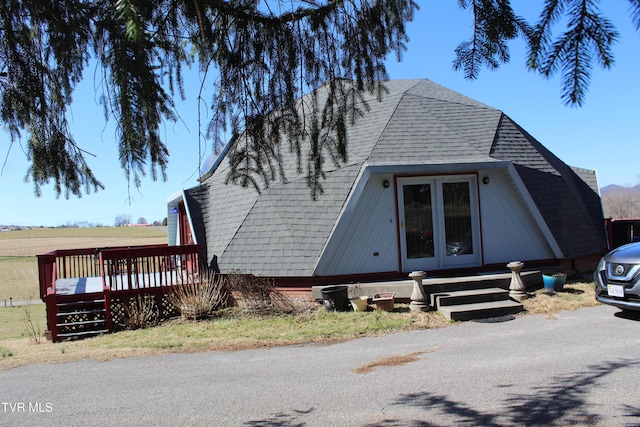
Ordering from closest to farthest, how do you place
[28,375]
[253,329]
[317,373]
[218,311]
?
[317,373], [28,375], [253,329], [218,311]

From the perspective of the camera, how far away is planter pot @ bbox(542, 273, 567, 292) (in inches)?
410

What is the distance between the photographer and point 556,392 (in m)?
5.12

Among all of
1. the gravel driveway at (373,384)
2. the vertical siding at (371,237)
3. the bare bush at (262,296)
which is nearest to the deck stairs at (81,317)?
the gravel driveway at (373,384)

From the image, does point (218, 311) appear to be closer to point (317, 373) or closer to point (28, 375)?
point (28, 375)

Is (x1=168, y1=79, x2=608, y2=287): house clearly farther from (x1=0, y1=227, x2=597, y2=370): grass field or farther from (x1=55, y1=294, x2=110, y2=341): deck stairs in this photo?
(x1=55, y1=294, x2=110, y2=341): deck stairs

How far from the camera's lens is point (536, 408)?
4707mm

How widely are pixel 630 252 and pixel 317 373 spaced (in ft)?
19.4

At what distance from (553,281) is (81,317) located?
10.4 metres

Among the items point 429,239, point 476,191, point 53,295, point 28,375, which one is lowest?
point 28,375

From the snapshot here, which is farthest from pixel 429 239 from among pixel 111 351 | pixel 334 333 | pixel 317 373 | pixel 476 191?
pixel 111 351

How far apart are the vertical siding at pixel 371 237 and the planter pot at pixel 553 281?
325cm

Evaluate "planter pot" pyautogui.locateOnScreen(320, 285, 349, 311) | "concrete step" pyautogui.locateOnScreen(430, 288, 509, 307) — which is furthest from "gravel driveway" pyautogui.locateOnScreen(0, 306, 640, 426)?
"planter pot" pyautogui.locateOnScreen(320, 285, 349, 311)

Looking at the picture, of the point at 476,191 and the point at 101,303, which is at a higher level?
the point at 476,191

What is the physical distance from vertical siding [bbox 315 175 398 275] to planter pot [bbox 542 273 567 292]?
325 centimetres
